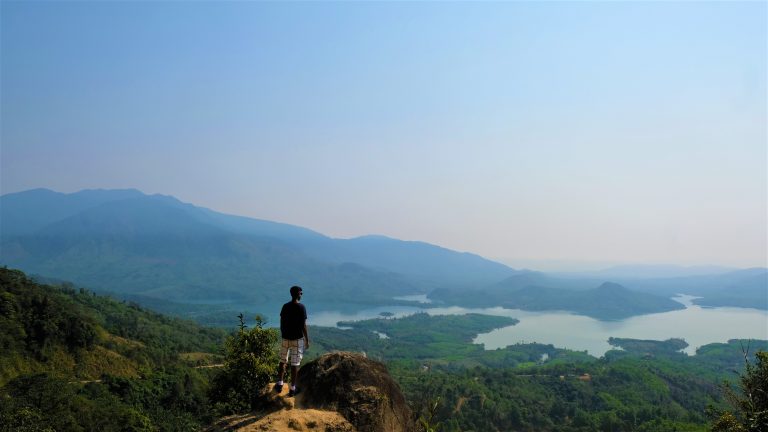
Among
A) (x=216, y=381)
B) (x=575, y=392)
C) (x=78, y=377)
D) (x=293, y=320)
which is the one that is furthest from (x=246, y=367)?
(x=575, y=392)

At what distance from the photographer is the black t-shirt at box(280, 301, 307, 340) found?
10.8 metres

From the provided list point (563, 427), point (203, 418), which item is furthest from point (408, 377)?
point (203, 418)

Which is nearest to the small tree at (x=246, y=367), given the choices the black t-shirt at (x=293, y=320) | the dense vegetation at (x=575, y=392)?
the black t-shirt at (x=293, y=320)

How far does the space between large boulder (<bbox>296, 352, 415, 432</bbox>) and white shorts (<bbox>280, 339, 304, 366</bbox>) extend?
983mm

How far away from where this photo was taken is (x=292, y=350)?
1111cm

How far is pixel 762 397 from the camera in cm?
1548

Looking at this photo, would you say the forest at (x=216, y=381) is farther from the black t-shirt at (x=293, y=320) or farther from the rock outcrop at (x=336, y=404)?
the black t-shirt at (x=293, y=320)

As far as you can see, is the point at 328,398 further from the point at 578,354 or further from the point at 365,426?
the point at 578,354

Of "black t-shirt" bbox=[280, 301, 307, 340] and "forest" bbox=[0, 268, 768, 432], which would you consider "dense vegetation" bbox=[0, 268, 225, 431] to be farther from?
"black t-shirt" bbox=[280, 301, 307, 340]

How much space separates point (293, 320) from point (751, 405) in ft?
52.5

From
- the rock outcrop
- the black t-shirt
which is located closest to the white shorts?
the black t-shirt

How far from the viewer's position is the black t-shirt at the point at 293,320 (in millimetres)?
10781

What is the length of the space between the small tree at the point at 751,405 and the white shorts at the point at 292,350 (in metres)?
13.9

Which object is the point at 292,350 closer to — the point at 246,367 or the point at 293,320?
the point at 293,320
